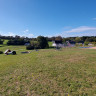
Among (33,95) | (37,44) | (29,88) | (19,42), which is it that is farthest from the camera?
(19,42)

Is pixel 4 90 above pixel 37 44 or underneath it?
underneath

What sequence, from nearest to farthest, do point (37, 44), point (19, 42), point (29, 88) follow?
1. point (29, 88)
2. point (37, 44)
3. point (19, 42)

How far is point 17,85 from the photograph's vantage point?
3.71 meters

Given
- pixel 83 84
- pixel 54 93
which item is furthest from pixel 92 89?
pixel 54 93

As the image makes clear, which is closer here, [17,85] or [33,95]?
[33,95]

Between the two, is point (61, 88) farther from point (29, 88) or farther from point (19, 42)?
point (19, 42)

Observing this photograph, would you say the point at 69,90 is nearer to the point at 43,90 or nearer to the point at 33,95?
the point at 43,90

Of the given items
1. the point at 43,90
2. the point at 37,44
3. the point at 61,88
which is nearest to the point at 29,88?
the point at 43,90

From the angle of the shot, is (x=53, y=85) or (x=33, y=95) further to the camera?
(x=53, y=85)

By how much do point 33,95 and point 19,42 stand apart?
64357 millimetres

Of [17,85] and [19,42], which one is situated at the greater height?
[19,42]

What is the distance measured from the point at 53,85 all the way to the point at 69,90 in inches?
33.2

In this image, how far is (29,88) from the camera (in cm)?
344

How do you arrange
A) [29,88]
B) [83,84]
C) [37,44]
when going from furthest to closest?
[37,44]
[83,84]
[29,88]
